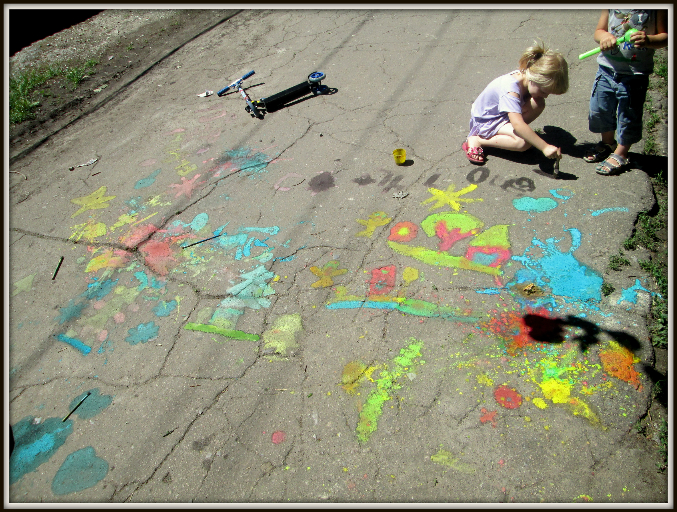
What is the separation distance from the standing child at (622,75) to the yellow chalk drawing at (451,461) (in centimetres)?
237

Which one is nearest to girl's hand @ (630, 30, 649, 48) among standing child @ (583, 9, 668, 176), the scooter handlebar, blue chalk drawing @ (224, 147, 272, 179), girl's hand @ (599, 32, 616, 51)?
standing child @ (583, 9, 668, 176)

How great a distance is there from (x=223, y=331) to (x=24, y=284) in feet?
5.61

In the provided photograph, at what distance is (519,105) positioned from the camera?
3244 millimetres

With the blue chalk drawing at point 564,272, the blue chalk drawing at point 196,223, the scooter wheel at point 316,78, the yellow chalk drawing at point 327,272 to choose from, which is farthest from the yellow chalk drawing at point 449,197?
the scooter wheel at point 316,78

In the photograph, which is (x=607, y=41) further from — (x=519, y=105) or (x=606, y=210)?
(x=606, y=210)

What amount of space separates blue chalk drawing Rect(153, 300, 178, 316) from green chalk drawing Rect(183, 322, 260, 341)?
200mm

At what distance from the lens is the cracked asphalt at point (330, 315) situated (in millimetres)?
1997

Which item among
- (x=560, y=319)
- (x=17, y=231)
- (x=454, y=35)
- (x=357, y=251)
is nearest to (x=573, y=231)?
(x=560, y=319)

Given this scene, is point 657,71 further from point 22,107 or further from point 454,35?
point 22,107

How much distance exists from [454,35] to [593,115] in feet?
9.71

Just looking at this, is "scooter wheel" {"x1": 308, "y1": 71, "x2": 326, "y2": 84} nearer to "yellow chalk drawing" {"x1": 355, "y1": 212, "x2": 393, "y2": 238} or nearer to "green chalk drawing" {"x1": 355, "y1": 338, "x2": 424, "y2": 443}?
"yellow chalk drawing" {"x1": 355, "y1": 212, "x2": 393, "y2": 238}

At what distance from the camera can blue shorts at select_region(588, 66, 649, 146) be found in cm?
289

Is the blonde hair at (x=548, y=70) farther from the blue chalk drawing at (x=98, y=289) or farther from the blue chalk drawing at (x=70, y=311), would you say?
the blue chalk drawing at (x=70, y=311)

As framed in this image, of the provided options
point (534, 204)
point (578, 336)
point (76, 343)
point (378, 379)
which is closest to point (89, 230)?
point (76, 343)
